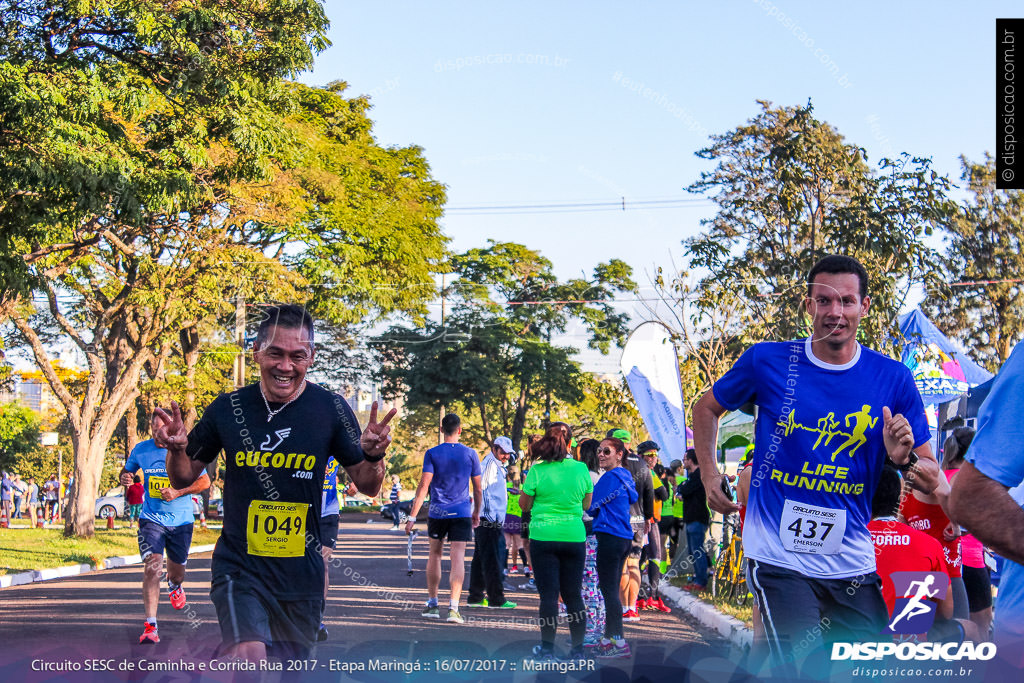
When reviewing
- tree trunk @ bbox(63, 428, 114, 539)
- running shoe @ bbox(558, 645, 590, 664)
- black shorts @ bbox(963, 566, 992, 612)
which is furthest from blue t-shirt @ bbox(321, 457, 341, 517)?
tree trunk @ bbox(63, 428, 114, 539)

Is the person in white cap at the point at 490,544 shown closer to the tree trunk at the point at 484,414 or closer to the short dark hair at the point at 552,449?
the short dark hair at the point at 552,449

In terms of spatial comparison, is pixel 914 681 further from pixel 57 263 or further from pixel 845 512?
pixel 57 263

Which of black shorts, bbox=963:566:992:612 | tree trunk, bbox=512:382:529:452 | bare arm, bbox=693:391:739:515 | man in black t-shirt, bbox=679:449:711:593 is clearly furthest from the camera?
tree trunk, bbox=512:382:529:452

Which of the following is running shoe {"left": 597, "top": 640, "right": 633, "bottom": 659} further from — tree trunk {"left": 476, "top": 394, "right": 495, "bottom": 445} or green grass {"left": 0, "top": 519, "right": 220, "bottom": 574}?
tree trunk {"left": 476, "top": 394, "right": 495, "bottom": 445}

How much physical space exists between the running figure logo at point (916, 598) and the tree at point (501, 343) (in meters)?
32.1

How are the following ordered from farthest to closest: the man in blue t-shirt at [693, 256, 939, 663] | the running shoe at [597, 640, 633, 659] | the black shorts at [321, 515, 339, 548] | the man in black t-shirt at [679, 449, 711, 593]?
the man in black t-shirt at [679, 449, 711, 593] → the black shorts at [321, 515, 339, 548] → the running shoe at [597, 640, 633, 659] → the man in blue t-shirt at [693, 256, 939, 663]

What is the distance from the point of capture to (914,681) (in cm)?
246

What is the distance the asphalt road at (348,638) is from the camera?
435 centimetres

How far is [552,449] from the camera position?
8852mm

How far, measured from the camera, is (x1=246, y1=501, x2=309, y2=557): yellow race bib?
14.7ft

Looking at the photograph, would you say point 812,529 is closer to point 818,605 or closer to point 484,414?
point 818,605

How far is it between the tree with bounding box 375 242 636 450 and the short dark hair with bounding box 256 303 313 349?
1282 inches

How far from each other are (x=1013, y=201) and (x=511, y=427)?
20.6m

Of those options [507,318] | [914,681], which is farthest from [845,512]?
[507,318]
